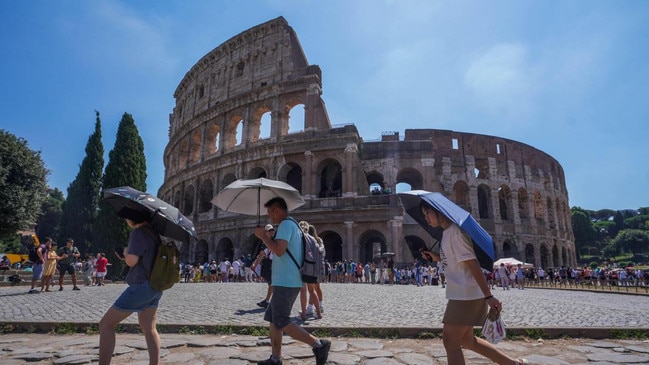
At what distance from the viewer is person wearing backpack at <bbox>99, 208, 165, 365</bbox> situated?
295 centimetres

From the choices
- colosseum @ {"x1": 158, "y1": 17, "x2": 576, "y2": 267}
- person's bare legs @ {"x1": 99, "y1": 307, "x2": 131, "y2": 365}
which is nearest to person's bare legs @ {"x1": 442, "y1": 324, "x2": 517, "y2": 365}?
person's bare legs @ {"x1": 99, "y1": 307, "x2": 131, "y2": 365}

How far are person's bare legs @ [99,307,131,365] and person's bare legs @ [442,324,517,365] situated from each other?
2.46m

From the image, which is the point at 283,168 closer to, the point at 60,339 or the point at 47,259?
the point at 47,259

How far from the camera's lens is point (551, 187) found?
34.3m

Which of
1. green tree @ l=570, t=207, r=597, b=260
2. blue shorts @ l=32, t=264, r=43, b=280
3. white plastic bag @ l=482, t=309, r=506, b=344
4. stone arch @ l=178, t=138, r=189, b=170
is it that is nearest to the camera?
white plastic bag @ l=482, t=309, r=506, b=344

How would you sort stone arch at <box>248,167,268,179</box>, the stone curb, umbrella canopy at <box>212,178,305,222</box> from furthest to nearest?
stone arch at <box>248,167,268,179</box> → the stone curb → umbrella canopy at <box>212,178,305,222</box>

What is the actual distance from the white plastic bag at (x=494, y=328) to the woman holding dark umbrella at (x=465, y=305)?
0.06 metres

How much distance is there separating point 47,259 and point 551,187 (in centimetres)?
3727

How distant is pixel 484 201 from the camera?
31.7m

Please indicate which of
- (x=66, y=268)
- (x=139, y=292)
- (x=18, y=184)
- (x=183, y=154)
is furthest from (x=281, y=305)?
(x=183, y=154)

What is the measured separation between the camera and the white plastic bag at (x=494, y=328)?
8.57 feet

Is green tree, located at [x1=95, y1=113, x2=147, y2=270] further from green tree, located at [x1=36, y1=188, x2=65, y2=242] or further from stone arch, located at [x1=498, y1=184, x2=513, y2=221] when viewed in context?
green tree, located at [x1=36, y1=188, x2=65, y2=242]

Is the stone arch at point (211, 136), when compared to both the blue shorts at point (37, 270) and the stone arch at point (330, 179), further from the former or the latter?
the blue shorts at point (37, 270)

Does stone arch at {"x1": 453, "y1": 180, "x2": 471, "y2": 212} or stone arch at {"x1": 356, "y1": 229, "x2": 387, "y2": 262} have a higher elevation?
stone arch at {"x1": 453, "y1": 180, "x2": 471, "y2": 212}
